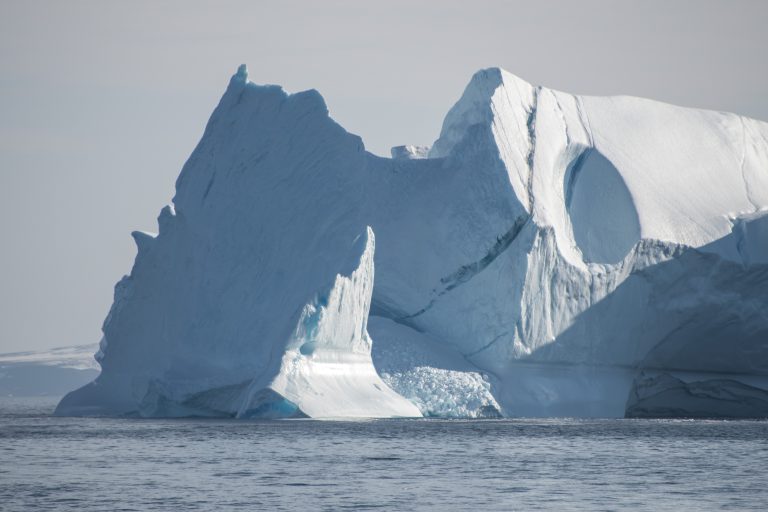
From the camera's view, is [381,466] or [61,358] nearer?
[381,466]

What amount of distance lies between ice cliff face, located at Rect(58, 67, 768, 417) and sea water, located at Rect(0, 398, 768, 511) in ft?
3.69

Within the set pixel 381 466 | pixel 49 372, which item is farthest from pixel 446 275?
pixel 49 372

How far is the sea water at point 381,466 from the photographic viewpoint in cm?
1557

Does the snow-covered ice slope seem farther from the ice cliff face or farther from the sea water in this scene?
the sea water

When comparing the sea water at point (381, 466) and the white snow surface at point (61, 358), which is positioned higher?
the white snow surface at point (61, 358)

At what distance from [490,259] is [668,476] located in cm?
1023

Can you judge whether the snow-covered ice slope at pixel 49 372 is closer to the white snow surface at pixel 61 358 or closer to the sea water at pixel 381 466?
the white snow surface at pixel 61 358

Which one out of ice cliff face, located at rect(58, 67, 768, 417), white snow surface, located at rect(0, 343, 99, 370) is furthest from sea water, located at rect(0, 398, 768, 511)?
white snow surface, located at rect(0, 343, 99, 370)

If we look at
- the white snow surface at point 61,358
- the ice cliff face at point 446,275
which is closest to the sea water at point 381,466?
the ice cliff face at point 446,275

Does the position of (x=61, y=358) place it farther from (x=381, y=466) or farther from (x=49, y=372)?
(x=381, y=466)

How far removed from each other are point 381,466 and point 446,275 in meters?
9.26

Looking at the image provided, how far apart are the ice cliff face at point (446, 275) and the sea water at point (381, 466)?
1.12 meters

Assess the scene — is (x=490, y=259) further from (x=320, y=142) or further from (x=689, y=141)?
(x=689, y=141)

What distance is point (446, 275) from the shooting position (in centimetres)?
2789
